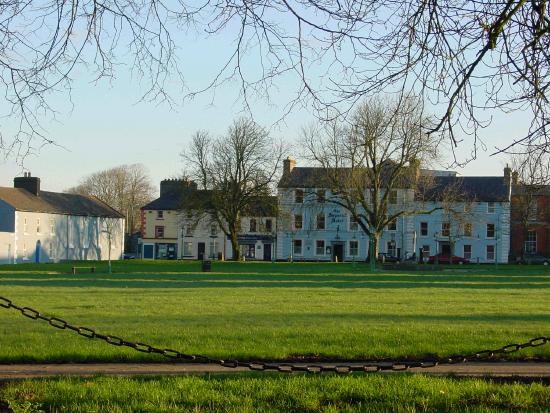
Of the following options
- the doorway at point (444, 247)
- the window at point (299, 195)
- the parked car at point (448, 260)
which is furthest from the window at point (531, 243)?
the window at point (299, 195)

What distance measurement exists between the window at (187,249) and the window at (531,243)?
3944 cm

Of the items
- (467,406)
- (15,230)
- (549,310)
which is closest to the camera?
(467,406)

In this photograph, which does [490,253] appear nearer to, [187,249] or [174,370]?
[187,249]

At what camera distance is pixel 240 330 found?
16.3 m

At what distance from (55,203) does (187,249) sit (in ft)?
63.8

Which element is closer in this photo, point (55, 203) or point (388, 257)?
point (388, 257)

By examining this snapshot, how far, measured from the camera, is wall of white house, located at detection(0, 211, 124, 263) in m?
79.5

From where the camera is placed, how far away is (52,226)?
8719 cm

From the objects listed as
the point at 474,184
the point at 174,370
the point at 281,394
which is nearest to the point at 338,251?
the point at 474,184

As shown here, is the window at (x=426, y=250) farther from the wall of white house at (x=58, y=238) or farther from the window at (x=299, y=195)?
the wall of white house at (x=58, y=238)

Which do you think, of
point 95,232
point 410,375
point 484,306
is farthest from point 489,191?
point 410,375

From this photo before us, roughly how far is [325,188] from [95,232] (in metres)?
37.6

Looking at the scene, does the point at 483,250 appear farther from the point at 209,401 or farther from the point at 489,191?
the point at 209,401

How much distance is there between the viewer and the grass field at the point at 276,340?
27.5 ft
